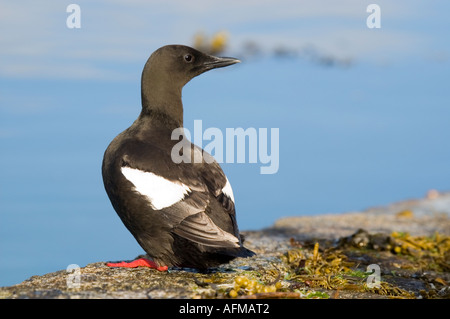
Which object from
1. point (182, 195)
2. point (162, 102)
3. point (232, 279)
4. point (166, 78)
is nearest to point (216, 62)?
point (166, 78)

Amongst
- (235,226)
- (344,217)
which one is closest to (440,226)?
(344,217)

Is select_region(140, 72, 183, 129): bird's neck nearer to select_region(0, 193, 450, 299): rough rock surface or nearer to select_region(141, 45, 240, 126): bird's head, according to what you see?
select_region(141, 45, 240, 126): bird's head

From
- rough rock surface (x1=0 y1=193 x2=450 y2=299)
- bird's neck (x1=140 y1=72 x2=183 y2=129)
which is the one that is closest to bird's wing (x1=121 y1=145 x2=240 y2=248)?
rough rock surface (x1=0 y1=193 x2=450 y2=299)

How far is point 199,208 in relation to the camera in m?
4.79

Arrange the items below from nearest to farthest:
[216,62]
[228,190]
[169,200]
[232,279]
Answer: [169,200], [232,279], [228,190], [216,62]

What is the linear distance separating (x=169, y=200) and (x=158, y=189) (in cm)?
12

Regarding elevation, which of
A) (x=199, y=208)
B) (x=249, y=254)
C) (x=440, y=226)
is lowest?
(x=440, y=226)

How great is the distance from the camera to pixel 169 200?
4.77 m

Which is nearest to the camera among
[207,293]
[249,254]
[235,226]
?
[207,293]

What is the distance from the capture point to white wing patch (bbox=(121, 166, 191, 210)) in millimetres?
4770

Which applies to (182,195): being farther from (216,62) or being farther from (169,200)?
(216,62)

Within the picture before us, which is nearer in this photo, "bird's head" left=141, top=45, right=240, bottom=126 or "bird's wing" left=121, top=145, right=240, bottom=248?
"bird's wing" left=121, top=145, right=240, bottom=248
